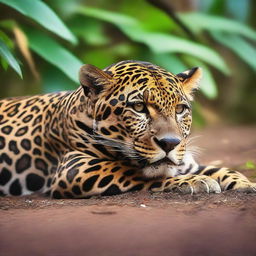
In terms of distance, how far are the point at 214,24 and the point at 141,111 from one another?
240 inches

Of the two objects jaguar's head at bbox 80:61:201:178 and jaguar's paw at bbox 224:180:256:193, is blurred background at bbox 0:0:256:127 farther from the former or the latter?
jaguar's paw at bbox 224:180:256:193

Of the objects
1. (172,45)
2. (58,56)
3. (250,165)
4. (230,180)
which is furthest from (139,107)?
(172,45)

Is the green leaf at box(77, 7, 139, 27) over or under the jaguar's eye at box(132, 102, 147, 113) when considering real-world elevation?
over

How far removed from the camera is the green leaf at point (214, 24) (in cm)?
1002

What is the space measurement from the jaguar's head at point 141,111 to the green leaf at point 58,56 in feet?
7.53

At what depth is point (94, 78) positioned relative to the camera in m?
4.63

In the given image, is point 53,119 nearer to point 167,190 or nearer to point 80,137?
point 80,137

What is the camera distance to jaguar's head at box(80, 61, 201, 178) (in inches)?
168

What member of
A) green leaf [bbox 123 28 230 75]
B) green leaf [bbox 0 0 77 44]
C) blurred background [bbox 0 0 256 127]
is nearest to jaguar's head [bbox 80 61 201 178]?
green leaf [bbox 0 0 77 44]

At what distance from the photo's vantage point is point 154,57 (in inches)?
376

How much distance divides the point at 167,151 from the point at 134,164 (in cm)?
44

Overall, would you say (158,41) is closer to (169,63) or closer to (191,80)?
(169,63)

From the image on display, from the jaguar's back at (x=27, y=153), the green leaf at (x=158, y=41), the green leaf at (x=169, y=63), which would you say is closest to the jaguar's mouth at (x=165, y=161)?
the jaguar's back at (x=27, y=153)

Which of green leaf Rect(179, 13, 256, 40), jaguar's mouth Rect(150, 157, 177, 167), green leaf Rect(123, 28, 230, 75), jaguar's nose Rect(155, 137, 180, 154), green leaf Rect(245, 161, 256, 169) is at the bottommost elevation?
jaguar's mouth Rect(150, 157, 177, 167)
